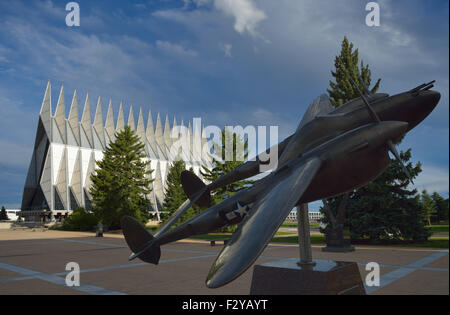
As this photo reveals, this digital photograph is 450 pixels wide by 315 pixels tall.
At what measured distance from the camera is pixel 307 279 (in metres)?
5.62

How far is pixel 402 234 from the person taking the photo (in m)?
19.8

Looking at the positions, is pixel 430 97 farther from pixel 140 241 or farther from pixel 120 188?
pixel 120 188

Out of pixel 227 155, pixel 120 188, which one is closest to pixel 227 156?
pixel 227 155

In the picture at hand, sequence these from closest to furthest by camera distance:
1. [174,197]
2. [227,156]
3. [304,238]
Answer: [304,238], [227,156], [174,197]

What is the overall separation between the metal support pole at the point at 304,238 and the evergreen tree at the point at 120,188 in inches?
1268

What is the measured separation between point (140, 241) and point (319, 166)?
172 inches

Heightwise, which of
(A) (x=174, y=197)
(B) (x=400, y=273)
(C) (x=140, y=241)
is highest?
(A) (x=174, y=197)

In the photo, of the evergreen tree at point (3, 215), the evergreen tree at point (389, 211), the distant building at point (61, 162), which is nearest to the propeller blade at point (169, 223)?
the evergreen tree at point (389, 211)

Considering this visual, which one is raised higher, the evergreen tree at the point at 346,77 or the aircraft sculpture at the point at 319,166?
the evergreen tree at the point at 346,77

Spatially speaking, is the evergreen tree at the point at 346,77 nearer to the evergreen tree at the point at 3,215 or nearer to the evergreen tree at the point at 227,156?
the evergreen tree at the point at 227,156

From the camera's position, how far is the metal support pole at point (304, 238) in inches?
252

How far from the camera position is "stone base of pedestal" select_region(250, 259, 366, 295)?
5.52m

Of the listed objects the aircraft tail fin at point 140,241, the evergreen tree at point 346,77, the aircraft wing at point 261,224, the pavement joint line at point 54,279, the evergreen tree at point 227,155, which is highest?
the evergreen tree at point 346,77
